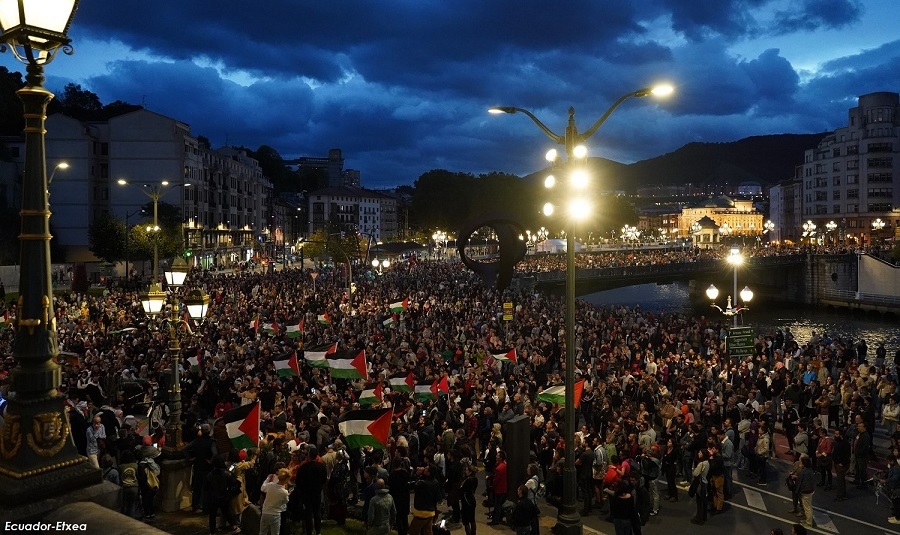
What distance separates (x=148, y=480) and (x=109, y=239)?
54.0 metres

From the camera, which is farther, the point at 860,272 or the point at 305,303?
the point at 860,272

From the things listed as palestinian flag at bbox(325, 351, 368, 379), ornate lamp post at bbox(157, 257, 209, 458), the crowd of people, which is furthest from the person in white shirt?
palestinian flag at bbox(325, 351, 368, 379)

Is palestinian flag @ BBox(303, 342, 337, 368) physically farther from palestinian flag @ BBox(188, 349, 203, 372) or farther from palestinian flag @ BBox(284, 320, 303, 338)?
palestinian flag @ BBox(284, 320, 303, 338)

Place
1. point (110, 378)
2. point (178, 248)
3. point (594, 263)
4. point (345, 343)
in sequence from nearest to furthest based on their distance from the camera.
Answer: point (110, 378)
point (345, 343)
point (178, 248)
point (594, 263)

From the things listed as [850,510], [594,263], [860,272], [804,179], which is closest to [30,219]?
[850,510]

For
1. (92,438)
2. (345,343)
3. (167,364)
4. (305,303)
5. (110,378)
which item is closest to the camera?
(92,438)

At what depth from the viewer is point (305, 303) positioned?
37750 millimetres

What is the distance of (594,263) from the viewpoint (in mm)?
78562

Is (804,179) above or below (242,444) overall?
above

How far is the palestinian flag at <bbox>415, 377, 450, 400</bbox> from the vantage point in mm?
18359

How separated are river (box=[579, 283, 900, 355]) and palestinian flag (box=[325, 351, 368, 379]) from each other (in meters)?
37.5

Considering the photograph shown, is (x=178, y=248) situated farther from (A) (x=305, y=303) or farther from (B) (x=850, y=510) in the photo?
(B) (x=850, y=510)

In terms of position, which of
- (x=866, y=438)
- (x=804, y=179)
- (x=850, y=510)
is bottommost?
(x=850, y=510)

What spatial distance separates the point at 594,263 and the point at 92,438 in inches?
2744
